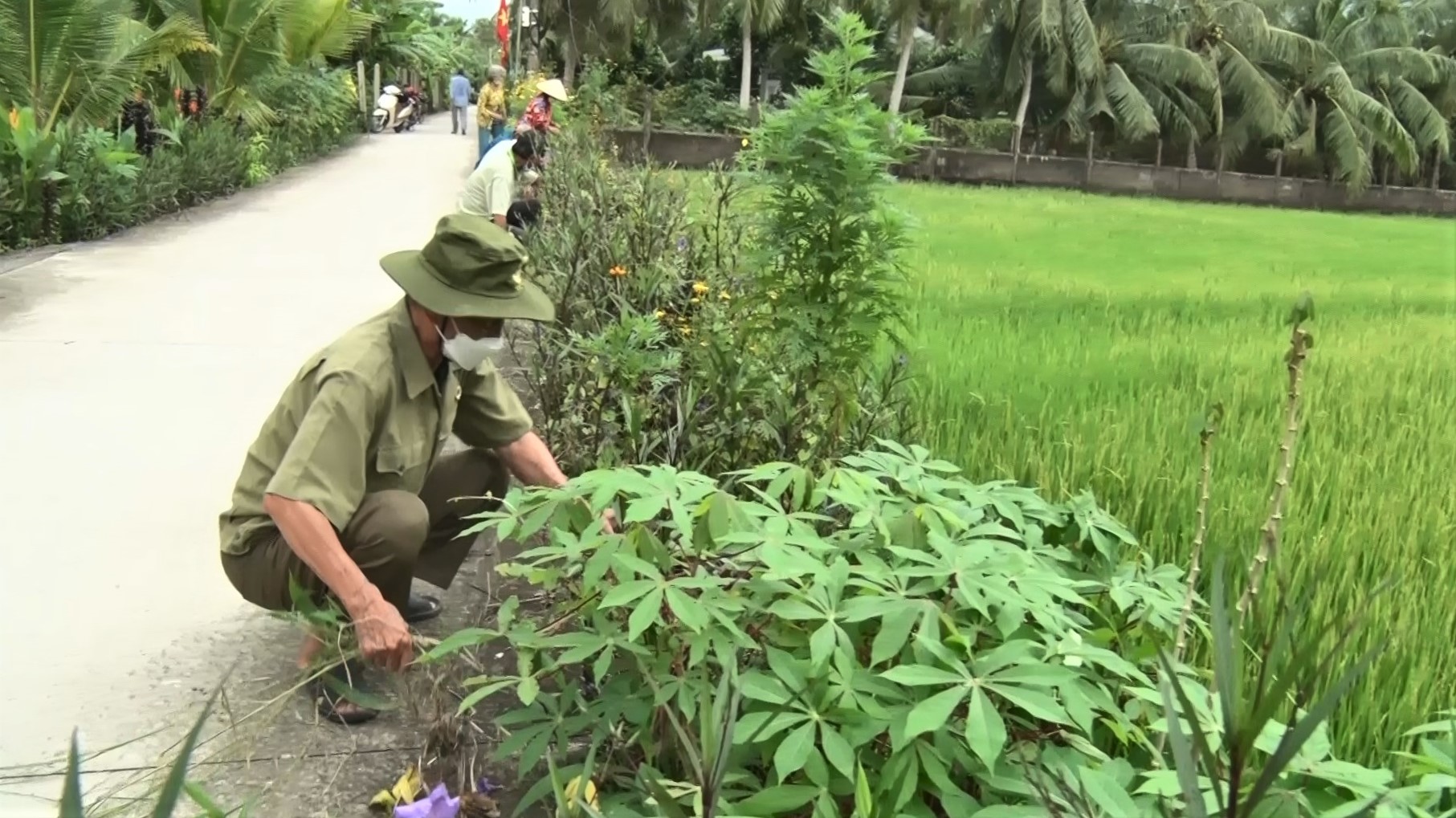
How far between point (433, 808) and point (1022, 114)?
2366cm

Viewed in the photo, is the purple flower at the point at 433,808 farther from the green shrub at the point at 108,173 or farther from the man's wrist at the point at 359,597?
the green shrub at the point at 108,173

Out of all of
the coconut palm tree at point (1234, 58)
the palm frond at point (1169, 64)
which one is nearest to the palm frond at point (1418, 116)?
the coconut palm tree at point (1234, 58)

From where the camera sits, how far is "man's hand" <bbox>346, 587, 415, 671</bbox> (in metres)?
2.01

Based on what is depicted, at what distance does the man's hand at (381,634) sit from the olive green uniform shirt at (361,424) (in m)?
0.19

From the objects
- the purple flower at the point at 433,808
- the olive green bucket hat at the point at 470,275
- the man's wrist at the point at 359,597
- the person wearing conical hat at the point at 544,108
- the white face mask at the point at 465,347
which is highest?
the person wearing conical hat at the point at 544,108

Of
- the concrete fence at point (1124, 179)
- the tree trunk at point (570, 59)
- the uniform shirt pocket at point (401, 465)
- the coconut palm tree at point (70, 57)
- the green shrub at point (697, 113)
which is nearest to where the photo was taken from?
the uniform shirt pocket at point (401, 465)

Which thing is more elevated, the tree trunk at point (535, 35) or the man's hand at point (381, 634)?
the tree trunk at point (535, 35)

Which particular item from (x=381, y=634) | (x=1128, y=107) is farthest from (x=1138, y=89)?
(x=381, y=634)

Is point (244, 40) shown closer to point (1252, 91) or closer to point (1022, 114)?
point (1022, 114)

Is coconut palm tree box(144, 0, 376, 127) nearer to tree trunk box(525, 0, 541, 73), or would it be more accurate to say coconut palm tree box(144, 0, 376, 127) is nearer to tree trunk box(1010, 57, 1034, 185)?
tree trunk box(525, 0, 541, 73)

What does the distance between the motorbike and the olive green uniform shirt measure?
2289cm

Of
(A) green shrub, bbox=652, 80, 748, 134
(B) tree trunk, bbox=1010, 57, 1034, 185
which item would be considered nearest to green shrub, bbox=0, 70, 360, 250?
(A) green shrub, bbox=652, 80, 748, 134

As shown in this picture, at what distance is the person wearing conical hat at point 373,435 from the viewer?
2113mm

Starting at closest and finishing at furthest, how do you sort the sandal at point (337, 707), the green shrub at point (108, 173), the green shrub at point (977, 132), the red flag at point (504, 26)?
the sandal at point (337, 707), the green shrub at point (108, 173), the red flag at point (504, 26), the green shrub at point (977, 132)
